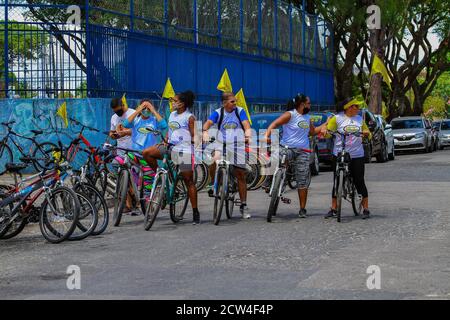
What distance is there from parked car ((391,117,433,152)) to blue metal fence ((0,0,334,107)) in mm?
4598

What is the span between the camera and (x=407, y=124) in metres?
41.1

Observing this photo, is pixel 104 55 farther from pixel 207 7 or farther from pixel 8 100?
pixel 207 7

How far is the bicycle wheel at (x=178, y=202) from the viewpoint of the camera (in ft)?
45.3

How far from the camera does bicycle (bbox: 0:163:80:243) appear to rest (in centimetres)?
1178

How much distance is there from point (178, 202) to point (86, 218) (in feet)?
7.27

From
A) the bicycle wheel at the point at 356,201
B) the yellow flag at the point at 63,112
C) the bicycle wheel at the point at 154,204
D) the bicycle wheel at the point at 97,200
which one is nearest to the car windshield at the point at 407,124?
the yellow flag at the point at 63,112

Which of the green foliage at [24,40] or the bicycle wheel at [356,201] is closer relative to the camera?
the bicycle wheel at [356,201]

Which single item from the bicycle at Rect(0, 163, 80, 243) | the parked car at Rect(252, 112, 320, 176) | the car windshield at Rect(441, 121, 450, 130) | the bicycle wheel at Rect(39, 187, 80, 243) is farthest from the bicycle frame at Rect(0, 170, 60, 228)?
the car windshield at Rect(441, 121, 450, 130)

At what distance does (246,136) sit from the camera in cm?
1393

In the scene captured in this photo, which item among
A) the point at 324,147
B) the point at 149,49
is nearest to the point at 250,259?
the point at 324,147

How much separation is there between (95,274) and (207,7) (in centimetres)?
2415

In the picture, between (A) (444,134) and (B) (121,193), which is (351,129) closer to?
(B) (121,193)

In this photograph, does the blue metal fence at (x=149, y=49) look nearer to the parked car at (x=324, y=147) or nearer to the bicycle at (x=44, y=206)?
the parked car at (x=324, y=147)

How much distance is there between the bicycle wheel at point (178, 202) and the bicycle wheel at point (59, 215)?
7.10 feet
